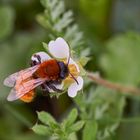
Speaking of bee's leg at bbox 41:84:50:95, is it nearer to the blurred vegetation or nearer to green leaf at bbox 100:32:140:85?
the blurred vegetation

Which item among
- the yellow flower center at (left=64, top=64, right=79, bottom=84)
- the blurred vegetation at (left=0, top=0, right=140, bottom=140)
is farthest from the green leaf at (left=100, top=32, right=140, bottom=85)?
the yellow flower center at (left=64, top=64, right=79, bottom=84)

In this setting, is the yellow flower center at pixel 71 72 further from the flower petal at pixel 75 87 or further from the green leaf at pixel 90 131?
the green leaf at pixel 90 131

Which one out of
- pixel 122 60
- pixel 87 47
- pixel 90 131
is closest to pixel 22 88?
pixel 90 131

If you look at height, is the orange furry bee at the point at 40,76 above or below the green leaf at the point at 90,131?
above

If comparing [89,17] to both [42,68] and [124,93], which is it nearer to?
[124,93]

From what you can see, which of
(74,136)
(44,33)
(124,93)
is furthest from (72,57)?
(44,33)

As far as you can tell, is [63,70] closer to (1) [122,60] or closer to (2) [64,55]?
(2) [64,55]

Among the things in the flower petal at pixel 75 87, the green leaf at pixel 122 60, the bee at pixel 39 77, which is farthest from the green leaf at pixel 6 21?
the flower petal at pixel 75 87
